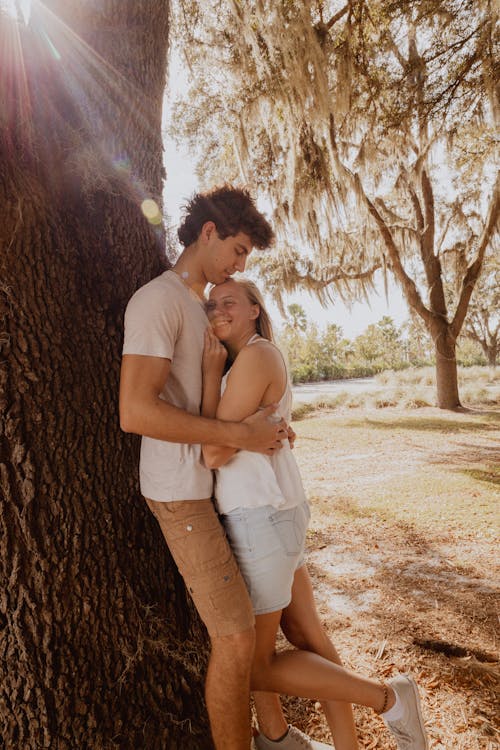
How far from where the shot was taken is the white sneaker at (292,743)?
190 cm

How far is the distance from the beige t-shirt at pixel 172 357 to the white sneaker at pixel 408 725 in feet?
3.61

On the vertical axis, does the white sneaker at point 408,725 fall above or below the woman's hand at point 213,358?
below

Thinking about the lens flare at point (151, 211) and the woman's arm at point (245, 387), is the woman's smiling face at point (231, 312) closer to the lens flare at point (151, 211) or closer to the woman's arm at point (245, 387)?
the woman's arm at point (245, 387)

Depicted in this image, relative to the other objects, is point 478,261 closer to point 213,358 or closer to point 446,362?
point 446,362

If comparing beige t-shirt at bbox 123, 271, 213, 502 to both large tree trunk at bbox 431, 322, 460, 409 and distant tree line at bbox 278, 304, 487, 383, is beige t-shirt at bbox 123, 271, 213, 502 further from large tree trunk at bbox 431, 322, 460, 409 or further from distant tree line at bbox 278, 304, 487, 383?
distant tree line at bbox 278, 304, 487, 383

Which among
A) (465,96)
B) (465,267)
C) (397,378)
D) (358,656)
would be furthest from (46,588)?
(397,378)

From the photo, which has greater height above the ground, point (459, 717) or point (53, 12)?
point (53, 12)

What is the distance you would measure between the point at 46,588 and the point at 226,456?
0.73 m

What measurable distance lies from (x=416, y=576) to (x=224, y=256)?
9.10 feet

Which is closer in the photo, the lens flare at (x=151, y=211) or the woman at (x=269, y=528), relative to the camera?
the woman at (x=269, y=528)

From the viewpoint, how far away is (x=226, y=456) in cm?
160

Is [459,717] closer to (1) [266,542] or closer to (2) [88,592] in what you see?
(1) [266,542]

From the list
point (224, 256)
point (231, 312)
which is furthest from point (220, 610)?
point (224, 256)

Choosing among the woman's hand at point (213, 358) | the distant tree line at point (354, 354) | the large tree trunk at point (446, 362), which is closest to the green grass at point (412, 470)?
the large tree trunk at point (446, 362)
